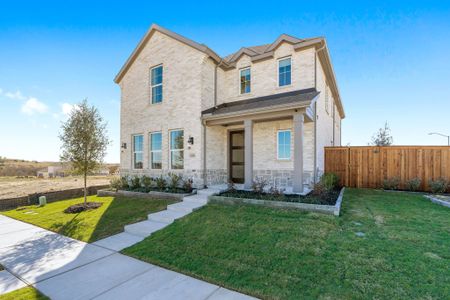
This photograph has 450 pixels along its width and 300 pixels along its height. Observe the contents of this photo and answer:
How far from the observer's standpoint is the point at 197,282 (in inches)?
134

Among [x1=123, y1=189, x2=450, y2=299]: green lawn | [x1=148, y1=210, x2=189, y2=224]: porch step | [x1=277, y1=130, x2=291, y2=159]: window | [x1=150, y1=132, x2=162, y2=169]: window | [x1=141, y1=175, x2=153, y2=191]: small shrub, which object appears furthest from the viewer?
[x1=150, y1=132, x2=162, y2=169]: window

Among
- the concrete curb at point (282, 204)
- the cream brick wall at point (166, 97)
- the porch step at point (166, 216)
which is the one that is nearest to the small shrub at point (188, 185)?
the cream brick wall at point (166, 97)

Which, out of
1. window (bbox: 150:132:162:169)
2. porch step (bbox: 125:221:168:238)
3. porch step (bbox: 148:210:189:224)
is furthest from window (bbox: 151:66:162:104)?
porch step (bbox: 125:221:168:238)

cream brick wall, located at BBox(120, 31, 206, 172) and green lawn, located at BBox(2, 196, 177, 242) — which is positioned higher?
cream brick wall, located at BBox(120, 31, 206, 172)

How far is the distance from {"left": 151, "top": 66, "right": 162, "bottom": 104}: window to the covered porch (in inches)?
136

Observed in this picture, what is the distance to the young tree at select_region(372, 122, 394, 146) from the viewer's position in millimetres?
22277

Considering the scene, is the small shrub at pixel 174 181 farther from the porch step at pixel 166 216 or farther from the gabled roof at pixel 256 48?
the gabled roof at pixel 256 48

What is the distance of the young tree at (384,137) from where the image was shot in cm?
2228

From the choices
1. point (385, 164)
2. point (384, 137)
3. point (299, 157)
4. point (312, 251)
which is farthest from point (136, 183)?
point (384, 137)

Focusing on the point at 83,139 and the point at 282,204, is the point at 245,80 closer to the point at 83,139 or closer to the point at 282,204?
the point at 282,204

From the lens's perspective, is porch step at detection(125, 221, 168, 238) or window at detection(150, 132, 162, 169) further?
window at detection(150, 132, 162, 169)

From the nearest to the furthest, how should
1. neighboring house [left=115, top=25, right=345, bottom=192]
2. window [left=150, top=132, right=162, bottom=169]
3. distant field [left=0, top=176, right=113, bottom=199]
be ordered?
neighboring house [left=115, top=25, right=345, bottom=192], window [left=150, top=132, right=162, bottom=169], distant field [left=0, top=176, right=113, bottom=199]

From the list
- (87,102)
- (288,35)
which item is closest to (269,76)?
(288,35)

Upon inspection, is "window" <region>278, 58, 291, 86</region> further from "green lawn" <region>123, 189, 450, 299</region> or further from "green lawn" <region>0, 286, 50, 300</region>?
"green lawn" <region>0, 286, 50, 300</region>
